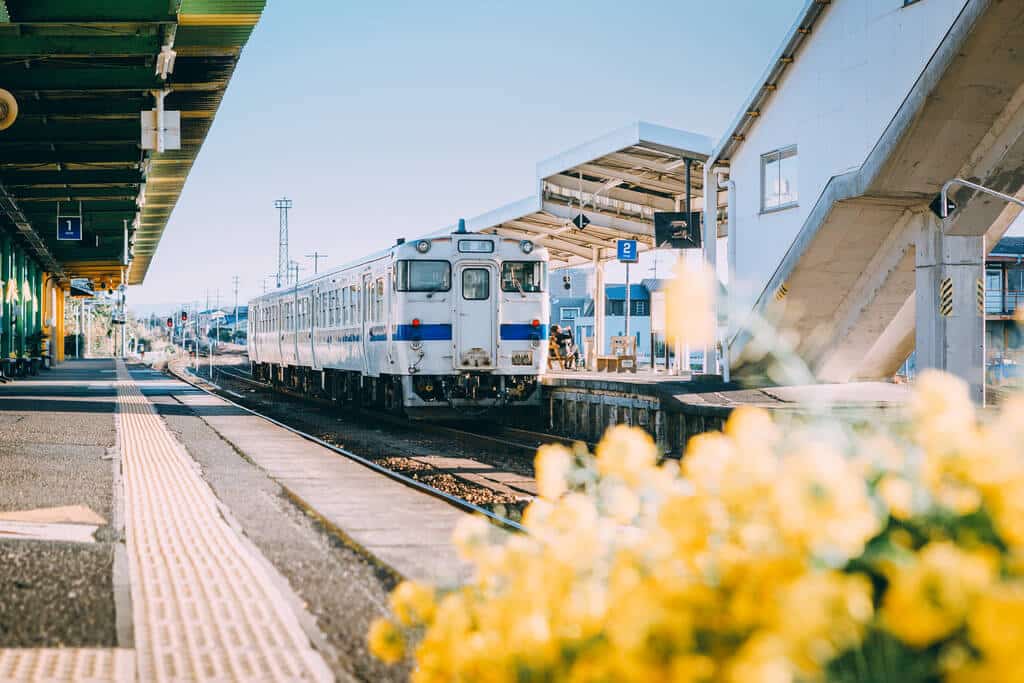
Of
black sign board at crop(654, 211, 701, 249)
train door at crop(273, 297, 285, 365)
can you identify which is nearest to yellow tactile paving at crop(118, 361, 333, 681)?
black sign board at crop(654, 211, 701, 249)

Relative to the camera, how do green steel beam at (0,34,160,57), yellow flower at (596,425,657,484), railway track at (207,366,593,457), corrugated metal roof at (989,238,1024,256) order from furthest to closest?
1. corrugated metal roof at (989,238,1024,256)
2. railway track at (207,366,593,457)
3. green steel beam at (0,34,160,57)
4. yellow flower at (596,425,657,484)

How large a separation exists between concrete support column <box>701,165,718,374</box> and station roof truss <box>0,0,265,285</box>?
317 inches

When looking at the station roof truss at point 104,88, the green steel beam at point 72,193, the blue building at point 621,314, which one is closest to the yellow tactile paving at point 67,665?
the station roof truss at point 104,88

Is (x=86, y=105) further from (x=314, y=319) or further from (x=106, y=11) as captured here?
(x=314, y=319)

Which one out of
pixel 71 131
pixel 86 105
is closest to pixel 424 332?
pixel 86 105

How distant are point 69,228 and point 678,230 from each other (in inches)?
596

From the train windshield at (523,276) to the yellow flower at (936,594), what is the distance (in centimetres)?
1631

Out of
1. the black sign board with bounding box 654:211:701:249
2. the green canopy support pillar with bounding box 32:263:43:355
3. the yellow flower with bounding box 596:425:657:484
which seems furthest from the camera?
the green canopy support pillar with bounding box 32:263:43:355

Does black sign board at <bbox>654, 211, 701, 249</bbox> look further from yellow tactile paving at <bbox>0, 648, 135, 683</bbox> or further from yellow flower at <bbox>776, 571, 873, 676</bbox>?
yellow flower at <bbox>776, 571, 873, 676</bbox>

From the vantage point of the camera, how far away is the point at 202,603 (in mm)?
5070

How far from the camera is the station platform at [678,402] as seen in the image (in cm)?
1305

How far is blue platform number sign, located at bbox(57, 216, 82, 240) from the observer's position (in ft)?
85.9

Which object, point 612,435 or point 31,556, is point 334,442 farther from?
point 612,435

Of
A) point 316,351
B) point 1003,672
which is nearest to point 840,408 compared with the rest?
point 1003,672
